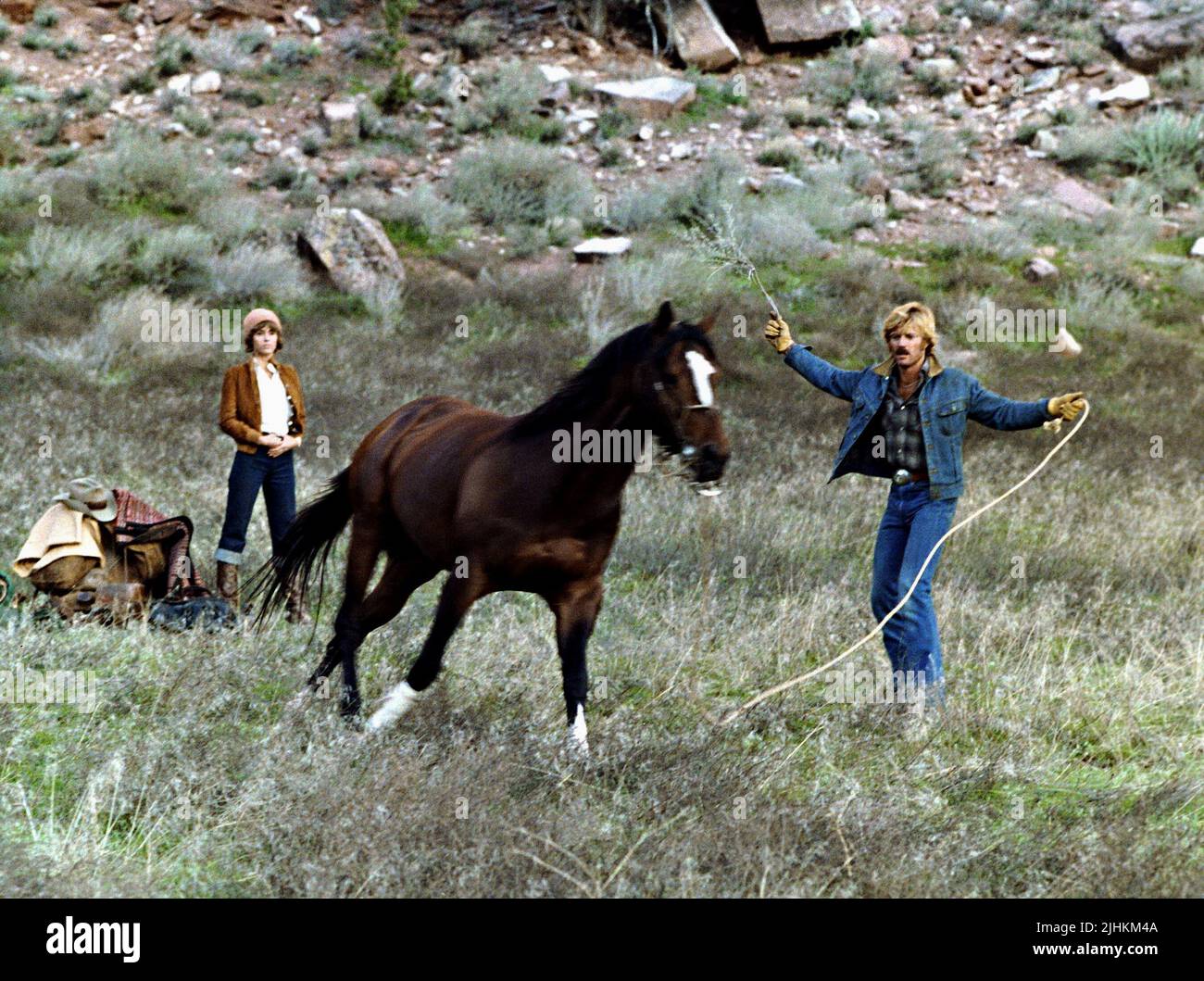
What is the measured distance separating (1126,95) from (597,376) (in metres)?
23.6

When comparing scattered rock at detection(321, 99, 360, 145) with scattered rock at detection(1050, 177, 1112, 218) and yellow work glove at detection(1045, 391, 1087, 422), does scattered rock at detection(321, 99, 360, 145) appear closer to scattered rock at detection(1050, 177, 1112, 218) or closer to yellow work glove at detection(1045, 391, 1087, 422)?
scattered rock at detection(1050, 177, 1112, 218)

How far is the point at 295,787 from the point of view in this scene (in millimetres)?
4484

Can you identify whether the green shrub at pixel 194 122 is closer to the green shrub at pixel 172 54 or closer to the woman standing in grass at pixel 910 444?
the green shrub at pixel 172 54

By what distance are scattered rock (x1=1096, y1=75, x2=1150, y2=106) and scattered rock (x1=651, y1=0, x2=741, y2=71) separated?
753 cm

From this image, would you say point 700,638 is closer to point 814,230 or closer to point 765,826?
point 765,826

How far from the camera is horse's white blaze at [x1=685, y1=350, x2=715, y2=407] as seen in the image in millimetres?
4715

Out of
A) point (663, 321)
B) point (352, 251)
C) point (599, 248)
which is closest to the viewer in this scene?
point (663, 321)

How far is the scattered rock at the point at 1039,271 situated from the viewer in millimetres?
18781

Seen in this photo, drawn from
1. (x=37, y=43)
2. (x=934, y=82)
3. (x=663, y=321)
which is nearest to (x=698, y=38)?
(x=934, y=82)

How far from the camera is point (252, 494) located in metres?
7.77

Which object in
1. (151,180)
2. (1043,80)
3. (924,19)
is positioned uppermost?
(924,19)

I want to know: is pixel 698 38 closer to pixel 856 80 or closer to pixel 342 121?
pixel 856 80

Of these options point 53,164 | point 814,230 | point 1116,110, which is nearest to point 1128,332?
point 814,230

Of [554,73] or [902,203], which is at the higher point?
[554,73]
